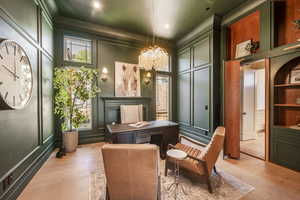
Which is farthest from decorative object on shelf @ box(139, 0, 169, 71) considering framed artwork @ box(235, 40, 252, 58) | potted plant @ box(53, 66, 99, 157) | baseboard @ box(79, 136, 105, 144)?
baseboard @ box(79, 136, 105, 144)

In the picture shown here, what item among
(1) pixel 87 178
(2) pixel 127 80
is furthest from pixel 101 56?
(1) pixel 87 178

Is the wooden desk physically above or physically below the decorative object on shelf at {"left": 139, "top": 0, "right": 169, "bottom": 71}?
below

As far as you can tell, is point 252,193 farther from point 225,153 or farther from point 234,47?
point 234,47

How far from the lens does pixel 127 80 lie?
14.3 feet

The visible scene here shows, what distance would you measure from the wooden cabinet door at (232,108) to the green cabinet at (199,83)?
0.56 metres

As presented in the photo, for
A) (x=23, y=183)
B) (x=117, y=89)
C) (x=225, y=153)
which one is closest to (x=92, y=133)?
(x=117, y=89)

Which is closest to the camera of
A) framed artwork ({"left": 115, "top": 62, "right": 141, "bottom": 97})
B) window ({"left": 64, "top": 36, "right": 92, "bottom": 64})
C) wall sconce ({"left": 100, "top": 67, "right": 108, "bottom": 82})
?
window ({"left": 64, "top": 36, "right": 92, "bottom": 64})

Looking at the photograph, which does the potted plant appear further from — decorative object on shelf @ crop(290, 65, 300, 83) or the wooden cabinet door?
decorative object on shelf @ crop(290, 65, 300, 83)

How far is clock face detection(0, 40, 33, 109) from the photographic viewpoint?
1537 millimetres

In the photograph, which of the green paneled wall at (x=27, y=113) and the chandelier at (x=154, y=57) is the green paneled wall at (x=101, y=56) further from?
the chandelier at (x=154, y=57)

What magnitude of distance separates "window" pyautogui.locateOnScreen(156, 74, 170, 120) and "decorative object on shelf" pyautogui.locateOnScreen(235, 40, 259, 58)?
2.43 metres

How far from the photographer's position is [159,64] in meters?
2.80

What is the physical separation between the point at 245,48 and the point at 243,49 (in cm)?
6

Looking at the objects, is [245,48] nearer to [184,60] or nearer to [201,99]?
[201,99]
